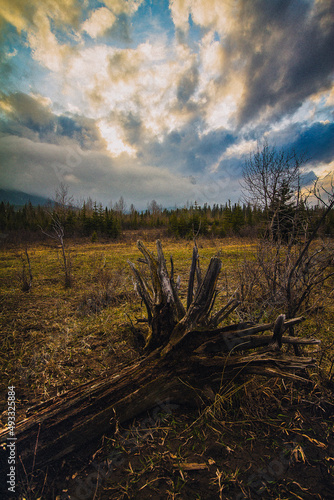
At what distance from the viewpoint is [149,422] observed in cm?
212

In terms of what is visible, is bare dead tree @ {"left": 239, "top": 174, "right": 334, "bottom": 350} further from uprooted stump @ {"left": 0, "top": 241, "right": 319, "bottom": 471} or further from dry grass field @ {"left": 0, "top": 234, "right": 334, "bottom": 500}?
uprooted stump @ {"left": 0, "top": 241, "right": 319, "bottom": 471}

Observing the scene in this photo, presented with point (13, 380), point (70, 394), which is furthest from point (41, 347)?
point (70, 394)

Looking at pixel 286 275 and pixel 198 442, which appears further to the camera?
pixel 286 275

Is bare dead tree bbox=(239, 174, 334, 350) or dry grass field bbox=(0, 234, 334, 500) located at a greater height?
bare dead tree bbox=(239, 174, 334, 350)

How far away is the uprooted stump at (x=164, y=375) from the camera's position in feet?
5.79

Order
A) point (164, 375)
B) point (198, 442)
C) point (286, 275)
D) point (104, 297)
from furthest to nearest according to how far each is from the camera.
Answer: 1. point (104, 297)
2. point (286, 275)
3. point (164, 375)
4. point (198, 442)

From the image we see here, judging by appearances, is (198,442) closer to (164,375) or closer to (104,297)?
(164,375)

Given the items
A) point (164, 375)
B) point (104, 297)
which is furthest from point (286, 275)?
point (104, 297)

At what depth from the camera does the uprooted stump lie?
1765 mm

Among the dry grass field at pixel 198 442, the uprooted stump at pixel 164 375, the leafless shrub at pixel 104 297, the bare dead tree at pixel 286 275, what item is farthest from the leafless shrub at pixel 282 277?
the leafless shrub at pixel 104 297

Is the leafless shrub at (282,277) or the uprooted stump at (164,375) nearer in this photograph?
the uprooted stump at (164,375)

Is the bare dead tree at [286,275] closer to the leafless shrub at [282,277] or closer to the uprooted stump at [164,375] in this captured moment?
the leafless shrub at [282,277]

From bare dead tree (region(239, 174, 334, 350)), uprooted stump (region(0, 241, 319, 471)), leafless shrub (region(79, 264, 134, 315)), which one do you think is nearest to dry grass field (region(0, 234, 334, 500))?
uprooted stump (region(0, 241, 319, 471))

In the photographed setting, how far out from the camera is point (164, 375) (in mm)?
2191
